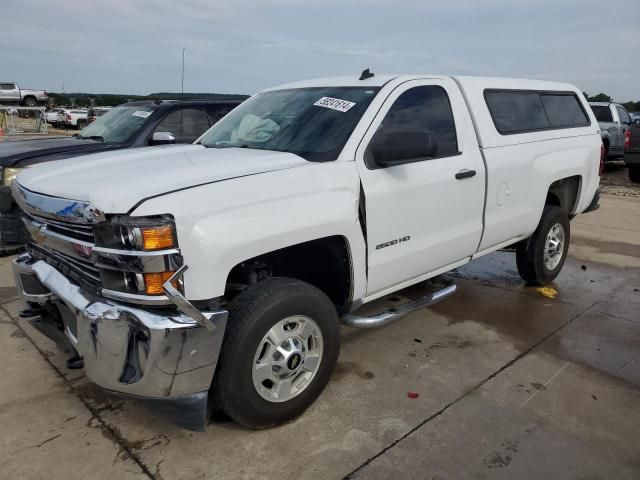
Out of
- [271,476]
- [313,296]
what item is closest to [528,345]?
[313,296]

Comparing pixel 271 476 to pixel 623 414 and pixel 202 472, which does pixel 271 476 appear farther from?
pixel 623 414

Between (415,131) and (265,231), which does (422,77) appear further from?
(265,231)

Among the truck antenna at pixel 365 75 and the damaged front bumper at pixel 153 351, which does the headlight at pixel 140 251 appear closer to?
the damaged front bumper at pixel 153 351

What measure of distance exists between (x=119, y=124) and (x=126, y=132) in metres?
0.39

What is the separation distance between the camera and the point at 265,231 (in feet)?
8.69

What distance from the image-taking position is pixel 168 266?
2.38 meters

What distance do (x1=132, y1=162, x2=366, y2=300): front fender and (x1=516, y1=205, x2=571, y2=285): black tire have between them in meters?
2.50

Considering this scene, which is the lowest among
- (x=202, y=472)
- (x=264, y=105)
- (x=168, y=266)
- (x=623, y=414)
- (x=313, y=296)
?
(x=202, y=472)

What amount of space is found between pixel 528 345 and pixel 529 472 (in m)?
1.54

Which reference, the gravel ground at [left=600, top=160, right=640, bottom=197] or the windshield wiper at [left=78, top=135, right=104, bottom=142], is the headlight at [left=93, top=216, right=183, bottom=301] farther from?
the gravel ground at [left=600, top=160, right=640, bottom=197]

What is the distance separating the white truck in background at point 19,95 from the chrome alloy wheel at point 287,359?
135 feet

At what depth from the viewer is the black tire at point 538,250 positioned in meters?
5.02

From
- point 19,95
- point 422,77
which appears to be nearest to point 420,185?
point 422,77

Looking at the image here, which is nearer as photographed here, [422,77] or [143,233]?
[143,233]
